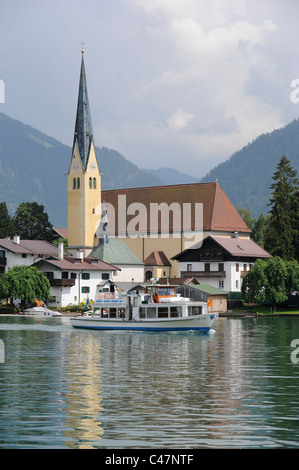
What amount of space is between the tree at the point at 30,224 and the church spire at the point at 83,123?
17089 mm

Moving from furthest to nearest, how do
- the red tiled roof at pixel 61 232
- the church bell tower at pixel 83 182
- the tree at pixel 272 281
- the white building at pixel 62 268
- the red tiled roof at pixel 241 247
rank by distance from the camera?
the red tiled roof at pixel 61 232 → the church bell tower at pixel 83 182 → the red tiled roof at pixel 241 247 → the white building at pixel 62 268 → the tree at pixel 272 281

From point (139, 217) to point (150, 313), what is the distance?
216ft

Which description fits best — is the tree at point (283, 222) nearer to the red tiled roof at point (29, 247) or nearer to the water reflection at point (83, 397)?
the red tiled roof at point (29, 247)

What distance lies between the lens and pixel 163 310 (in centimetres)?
6819

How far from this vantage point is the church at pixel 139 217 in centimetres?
12325

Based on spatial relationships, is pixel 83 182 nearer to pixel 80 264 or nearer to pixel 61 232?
pixel 80 264

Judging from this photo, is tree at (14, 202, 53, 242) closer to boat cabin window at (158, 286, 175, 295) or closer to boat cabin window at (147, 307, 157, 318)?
boat cabin window at (158, 286, 175, 295)

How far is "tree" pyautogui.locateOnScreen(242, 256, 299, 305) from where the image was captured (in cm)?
9888

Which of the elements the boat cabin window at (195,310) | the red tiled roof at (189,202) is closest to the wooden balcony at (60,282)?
the red tiled roof at (189,202)

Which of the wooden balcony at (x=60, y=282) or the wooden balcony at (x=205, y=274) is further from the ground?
the wooden balcony at (x=205, y=274)

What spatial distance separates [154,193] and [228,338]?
3035 inches

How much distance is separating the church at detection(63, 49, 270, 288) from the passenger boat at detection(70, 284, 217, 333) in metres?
46.2

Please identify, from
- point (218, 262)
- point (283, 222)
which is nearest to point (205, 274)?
A: point (218, 262)

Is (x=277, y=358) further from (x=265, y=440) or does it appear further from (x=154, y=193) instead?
(x=154, y=193)
